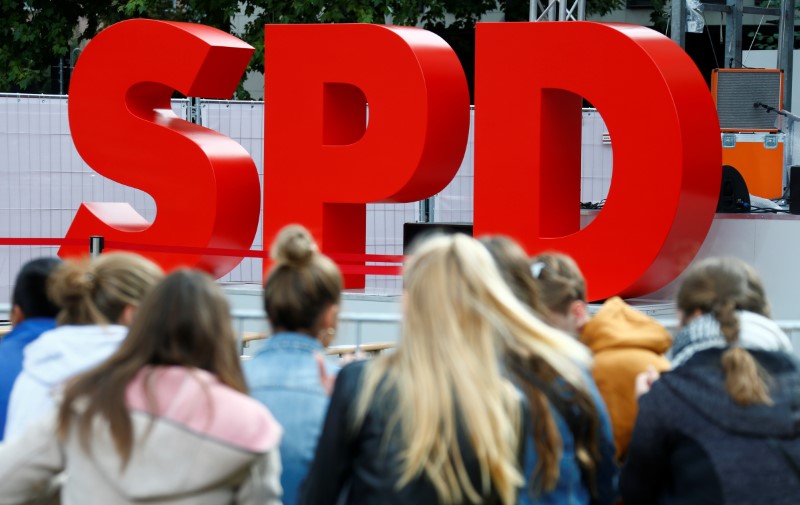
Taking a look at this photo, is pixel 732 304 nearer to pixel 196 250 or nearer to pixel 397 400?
pixel 397 400

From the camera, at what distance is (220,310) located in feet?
9.49

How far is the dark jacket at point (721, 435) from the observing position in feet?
10.4

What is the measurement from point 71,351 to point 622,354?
A: 1603 millimetres

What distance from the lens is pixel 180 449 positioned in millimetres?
2789

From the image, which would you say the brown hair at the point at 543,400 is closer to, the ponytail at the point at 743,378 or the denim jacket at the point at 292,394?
the ponytail at the point at 743,378

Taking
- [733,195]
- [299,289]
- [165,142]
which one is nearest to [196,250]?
[165,142]

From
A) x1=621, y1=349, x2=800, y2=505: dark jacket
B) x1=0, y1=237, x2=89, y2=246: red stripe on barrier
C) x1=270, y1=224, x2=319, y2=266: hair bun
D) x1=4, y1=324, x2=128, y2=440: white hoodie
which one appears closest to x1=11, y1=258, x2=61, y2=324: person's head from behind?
x1=4, y1=324, x2=128, y2=440: white hoodie

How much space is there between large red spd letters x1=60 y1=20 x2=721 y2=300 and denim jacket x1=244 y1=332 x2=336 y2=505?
19.4 feet

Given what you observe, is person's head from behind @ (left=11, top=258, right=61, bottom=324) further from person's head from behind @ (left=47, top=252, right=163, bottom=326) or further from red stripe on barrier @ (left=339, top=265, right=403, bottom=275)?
red stripe on barrier @ (left=339, top=265, right=403, bottom=275)

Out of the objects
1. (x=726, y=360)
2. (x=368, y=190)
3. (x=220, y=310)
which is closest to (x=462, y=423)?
(x=220, y=310)

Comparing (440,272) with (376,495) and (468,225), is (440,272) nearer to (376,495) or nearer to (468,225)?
(376,495)

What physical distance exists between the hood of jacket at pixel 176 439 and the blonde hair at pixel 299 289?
21.6 inches

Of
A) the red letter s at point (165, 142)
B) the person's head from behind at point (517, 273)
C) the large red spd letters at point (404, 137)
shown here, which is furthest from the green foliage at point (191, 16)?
the person's head from behind at point (517, 273)

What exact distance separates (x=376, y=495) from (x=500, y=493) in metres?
0.27
